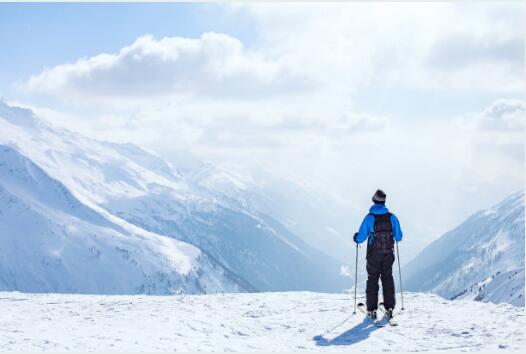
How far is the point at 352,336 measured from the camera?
1576cm

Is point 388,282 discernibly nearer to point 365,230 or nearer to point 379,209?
point 365,230

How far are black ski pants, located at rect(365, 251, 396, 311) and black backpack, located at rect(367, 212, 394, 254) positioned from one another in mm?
158

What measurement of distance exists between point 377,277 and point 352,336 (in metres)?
2.79

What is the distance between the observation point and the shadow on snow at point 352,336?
1516cm

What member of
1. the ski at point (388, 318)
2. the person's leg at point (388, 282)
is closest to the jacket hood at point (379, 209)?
the person's leg at point (388, 282)

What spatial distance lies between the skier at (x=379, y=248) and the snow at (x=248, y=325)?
2.77 ft

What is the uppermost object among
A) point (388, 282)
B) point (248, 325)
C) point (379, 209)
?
point (379, 209)

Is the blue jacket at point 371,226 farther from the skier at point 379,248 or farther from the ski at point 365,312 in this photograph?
the ski at point 365,312

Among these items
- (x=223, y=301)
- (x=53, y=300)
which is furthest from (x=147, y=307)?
(x=53, y=300)

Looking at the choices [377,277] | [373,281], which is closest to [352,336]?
[373,281]

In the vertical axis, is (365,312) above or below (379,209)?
below

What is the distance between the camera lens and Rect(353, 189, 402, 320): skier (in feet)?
58.3

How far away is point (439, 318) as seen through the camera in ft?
56.8

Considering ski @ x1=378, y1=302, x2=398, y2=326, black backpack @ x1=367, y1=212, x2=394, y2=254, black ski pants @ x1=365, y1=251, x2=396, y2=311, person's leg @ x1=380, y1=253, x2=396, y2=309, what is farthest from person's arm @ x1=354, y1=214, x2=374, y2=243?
ski @ x1=378, y1=302, x2=398, y2=326
